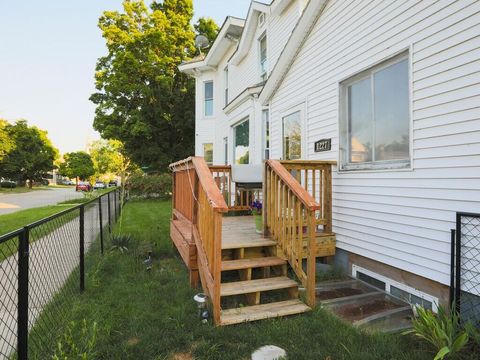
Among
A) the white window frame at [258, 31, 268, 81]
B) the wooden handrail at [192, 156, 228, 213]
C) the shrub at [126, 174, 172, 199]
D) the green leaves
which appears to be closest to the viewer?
the wooden handrail at [192, 156, 228, 213]

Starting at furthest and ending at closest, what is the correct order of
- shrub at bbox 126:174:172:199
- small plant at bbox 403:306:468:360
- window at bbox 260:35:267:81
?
shrub at bbox 126:174:172:199 < window at bbox 260:35:267:81 < small plant at bbox 403:306:468:360

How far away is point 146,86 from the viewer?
65.3ft

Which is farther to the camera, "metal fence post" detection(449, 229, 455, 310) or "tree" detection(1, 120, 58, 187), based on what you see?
"tree" detection(1, 120, 58, 187)

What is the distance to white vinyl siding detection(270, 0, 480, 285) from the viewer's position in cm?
288

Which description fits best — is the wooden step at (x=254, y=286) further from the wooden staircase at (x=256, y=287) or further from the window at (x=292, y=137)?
the window at (x=292, y=137)

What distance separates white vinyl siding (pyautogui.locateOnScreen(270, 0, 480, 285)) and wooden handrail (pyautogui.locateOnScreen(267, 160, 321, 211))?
1144 mm

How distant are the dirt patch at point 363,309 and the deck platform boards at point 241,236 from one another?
3.77ft

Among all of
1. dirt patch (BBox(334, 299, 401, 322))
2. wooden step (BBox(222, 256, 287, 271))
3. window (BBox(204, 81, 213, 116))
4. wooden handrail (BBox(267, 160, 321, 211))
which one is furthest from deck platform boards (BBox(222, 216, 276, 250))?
window (BBox(204, 81, 213, 116))

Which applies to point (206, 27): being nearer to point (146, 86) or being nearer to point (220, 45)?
point (146, 86)

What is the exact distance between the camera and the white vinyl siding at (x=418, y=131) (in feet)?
9.46

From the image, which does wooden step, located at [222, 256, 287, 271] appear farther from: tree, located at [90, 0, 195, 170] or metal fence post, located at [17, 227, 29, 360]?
tree, located at [90, 0, 195, 170]

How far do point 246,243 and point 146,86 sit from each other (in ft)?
60.9

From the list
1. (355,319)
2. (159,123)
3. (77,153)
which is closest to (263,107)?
(355,319)

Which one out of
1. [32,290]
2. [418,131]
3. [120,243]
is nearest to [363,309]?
[418,131]
